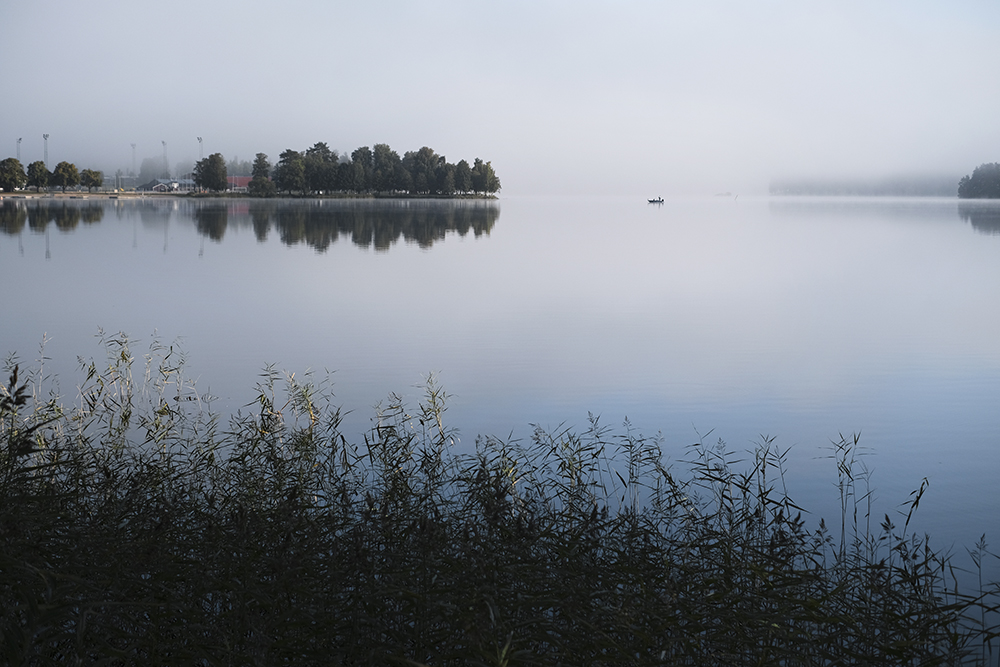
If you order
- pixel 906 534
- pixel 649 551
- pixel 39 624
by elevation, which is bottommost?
pixel 906 534

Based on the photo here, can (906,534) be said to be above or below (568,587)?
below

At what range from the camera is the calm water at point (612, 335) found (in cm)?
1117

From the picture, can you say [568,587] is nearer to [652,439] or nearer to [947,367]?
[652,439]

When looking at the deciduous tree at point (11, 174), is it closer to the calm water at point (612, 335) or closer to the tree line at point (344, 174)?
the tree line at point (344, 174)

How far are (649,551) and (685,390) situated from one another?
7.56 meters

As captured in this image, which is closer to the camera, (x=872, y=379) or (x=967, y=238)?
A: (x=872, y=379)

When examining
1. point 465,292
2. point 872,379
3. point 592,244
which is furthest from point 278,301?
point 592,244

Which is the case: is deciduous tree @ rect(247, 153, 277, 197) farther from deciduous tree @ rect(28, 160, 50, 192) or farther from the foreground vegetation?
the foreground vegetation

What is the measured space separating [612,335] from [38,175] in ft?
562

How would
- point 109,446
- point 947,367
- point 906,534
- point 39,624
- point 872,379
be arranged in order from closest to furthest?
point 39,624
point 906,534
point 109,446
point 872,379
point 947,367

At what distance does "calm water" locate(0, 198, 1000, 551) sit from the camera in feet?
36.7

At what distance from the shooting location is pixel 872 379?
14656 millimetres

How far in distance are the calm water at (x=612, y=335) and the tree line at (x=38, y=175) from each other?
134 meters

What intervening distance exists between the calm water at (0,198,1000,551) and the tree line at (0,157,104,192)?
5273 inches
